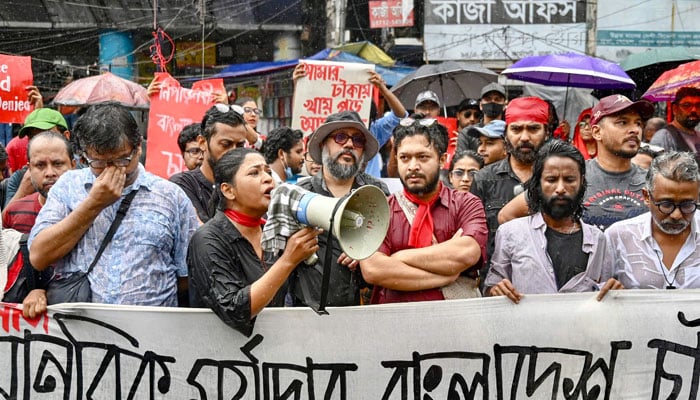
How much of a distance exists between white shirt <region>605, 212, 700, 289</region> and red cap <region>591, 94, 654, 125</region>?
1.03m

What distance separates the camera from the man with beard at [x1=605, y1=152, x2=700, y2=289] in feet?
13.2

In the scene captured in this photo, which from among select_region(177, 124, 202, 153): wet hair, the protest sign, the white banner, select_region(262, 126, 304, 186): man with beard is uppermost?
the protest sign

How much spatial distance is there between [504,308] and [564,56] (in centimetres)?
448

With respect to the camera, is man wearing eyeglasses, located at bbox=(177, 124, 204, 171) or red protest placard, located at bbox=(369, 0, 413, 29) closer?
man wearing eyeglasses, located at bbox=(177, 124, 204, 171)

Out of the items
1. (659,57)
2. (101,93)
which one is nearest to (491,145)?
(659,57)

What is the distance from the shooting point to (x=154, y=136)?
7.00 meters

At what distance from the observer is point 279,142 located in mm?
6754

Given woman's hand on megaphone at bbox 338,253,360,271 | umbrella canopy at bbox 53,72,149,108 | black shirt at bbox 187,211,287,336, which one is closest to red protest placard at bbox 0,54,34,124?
umbrella canopy at bbox 53,72,149,108

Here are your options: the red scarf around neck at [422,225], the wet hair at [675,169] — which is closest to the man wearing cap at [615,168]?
the wet hair at [675,169]

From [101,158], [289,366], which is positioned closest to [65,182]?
[101,158]

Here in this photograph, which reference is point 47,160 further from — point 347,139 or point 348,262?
point 348,262

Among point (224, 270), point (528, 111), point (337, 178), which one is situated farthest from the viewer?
point (528, 111)

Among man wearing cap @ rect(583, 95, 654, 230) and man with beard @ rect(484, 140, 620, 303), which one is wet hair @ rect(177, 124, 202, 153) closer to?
man wearing cap @ rect(583, 95, 654, 230)

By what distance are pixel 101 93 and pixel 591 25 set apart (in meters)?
13.3
